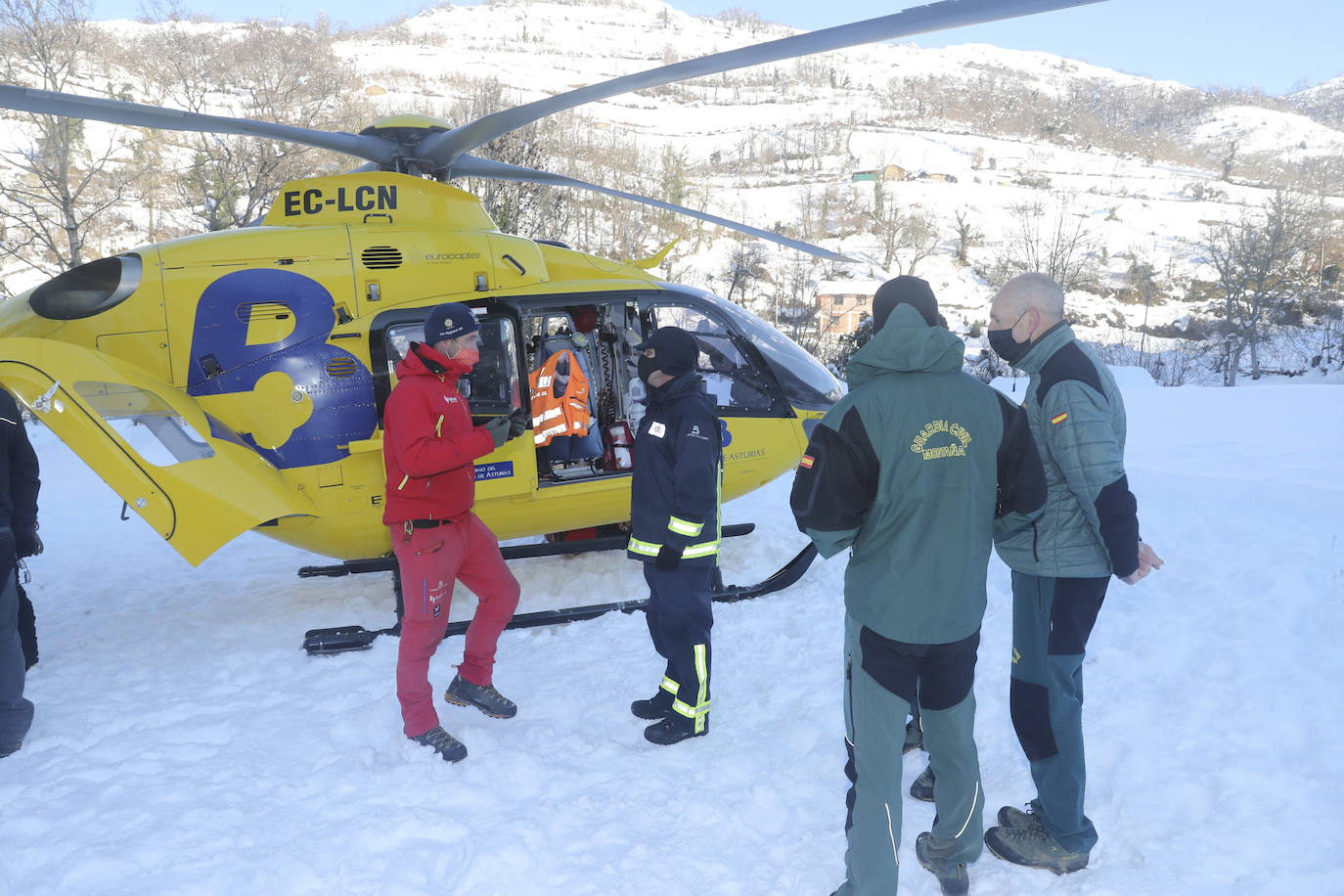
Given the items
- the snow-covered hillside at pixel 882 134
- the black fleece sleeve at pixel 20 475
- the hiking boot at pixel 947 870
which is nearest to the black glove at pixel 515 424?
the black fleece sleeve at pixel 20 475

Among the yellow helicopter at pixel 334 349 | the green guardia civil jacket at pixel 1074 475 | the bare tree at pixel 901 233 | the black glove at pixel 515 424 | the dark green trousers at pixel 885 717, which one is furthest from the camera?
the bare tree at pixel 901 233

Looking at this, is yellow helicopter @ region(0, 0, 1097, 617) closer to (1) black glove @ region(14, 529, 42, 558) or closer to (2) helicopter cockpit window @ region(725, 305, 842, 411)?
(2) helicopter cockpit window @ region(725, 305, 842, 411)

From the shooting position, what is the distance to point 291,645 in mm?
4738

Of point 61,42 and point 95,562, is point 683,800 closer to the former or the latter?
point 95,562

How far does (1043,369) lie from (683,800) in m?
2.12

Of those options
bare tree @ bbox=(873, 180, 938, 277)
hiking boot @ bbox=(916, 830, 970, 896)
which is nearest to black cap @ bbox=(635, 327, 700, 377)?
hiking boot @ bbox=(916, 830, 970, 896)

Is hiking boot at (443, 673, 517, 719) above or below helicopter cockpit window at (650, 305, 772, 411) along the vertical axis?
below

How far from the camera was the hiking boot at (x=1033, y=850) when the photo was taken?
2.65m

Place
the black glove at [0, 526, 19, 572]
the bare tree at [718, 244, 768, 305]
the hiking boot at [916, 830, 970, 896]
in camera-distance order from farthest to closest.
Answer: the bare tree at [718, 244, 768, 305] → the black glove at [0, 526, 19, 572] → the hiking boot at [916, 830, 970, 896]

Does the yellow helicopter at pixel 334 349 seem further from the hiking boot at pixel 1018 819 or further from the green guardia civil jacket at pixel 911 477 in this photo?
the hiking boot at pixel 1018 819

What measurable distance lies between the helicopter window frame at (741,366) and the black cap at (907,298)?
3.16 meters

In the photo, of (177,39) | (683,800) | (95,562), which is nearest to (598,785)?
(683,800)

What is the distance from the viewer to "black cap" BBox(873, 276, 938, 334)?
7.74ft

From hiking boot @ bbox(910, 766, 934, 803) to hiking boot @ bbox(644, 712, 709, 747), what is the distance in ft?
3.15
